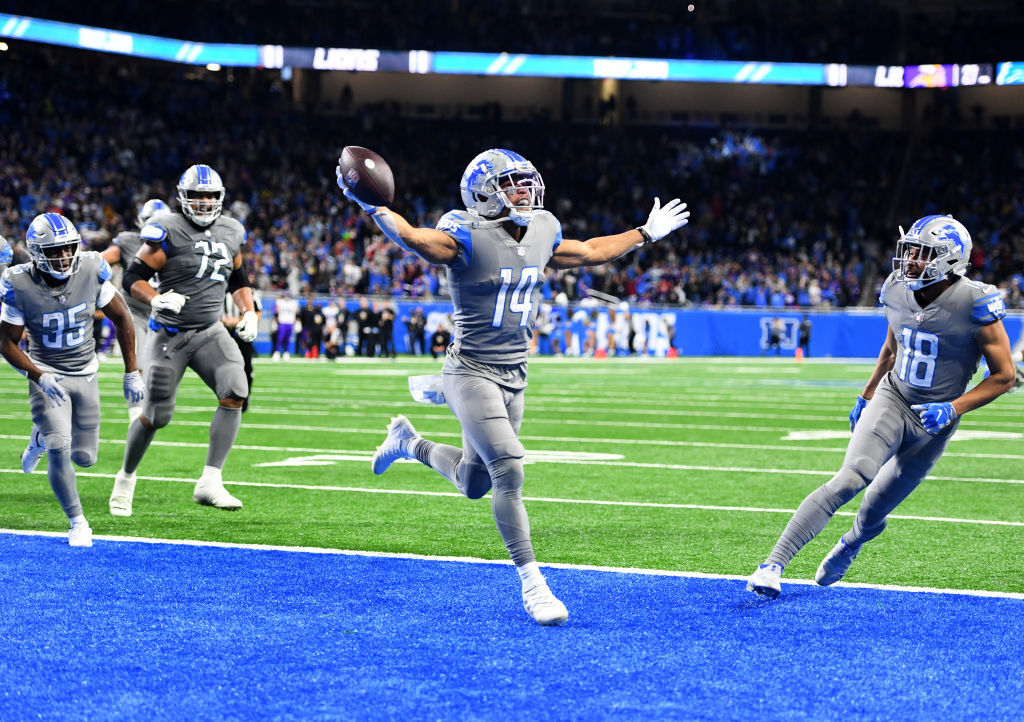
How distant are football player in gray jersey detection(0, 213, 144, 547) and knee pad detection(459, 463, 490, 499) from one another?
2.15m

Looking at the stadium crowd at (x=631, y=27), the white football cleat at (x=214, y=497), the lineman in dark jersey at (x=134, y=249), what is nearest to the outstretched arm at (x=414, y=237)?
the white football cleat at (x=214, y=497)

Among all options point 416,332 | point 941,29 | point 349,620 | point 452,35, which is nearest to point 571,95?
point 452,35

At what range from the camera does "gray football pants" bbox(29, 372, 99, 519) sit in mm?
6652

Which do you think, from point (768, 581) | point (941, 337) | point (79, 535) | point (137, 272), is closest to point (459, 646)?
point (768, 581)

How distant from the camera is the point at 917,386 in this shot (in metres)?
5.64

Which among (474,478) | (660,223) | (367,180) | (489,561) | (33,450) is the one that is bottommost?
(489,561)

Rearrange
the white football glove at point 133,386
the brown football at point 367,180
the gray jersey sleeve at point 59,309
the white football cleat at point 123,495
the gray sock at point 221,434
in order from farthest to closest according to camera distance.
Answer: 1. the gray sock at point 221,434
2. the white football cleat at point 123,495
3. the white football glove at point 133,386
4. the gray jersey sleeve at point 59,309
5. the brown football at point 367,180

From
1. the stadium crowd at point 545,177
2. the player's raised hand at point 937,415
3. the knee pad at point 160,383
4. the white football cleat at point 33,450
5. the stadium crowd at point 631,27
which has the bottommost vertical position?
the white football cleat at point 33,450

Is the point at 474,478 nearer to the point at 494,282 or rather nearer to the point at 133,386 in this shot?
the point at 494,282

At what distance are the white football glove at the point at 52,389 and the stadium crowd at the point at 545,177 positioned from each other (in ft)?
80.1

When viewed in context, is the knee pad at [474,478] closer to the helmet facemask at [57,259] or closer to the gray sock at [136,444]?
the helmet facemask at [57,259]

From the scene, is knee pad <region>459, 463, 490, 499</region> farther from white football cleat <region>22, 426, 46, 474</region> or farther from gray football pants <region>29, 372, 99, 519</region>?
white football cleat <region>22, 426, 46, 474</region>

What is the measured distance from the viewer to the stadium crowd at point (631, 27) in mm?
41125

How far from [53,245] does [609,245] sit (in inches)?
118
